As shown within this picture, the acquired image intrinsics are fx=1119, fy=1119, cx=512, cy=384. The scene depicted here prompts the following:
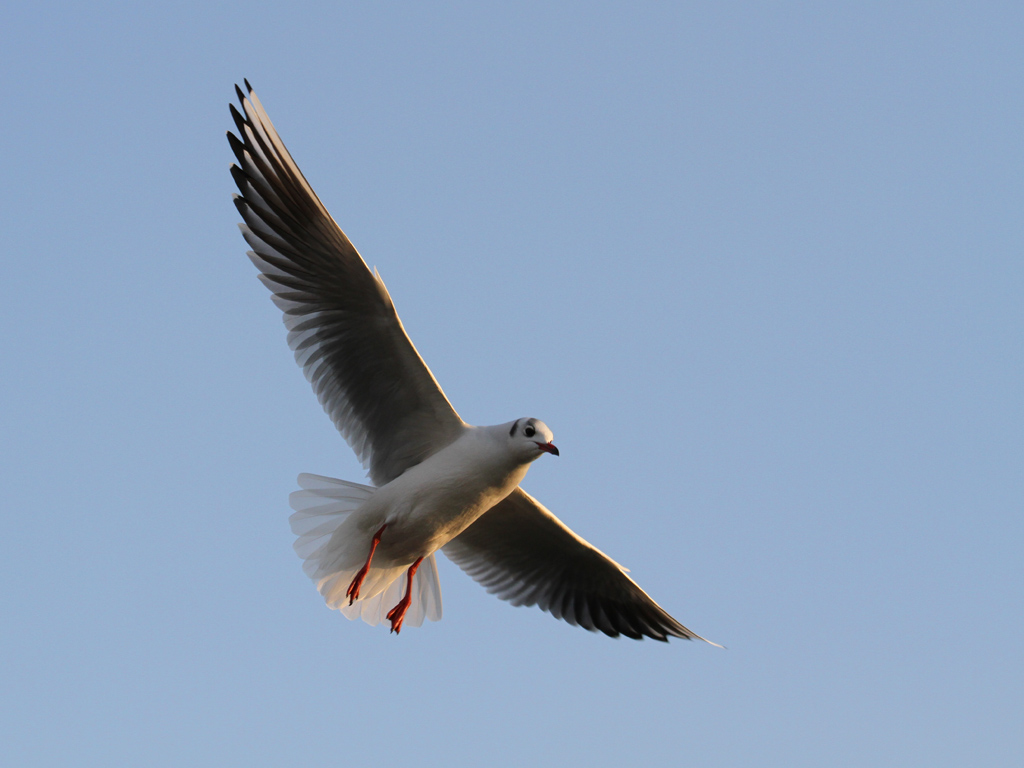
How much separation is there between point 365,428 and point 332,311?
0.94 m

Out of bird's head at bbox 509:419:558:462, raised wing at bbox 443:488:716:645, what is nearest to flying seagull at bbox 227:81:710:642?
bird's head at bbox 509:419:558:462

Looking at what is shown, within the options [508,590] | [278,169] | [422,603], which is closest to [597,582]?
[508,590]

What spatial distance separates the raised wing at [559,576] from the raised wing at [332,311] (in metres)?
1.43

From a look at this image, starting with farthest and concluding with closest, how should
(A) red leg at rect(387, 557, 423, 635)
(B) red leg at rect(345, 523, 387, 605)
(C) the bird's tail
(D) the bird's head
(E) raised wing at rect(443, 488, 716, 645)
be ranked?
1. (E) raised wing at rect(443, 488, 716, 645)
2. (A) red leg at rect(387, 557, 423, 635)
3. (C) the bird's tail
4. (B) red leg at rect(345, 523, 387, 605)
5. (D) the bird's head

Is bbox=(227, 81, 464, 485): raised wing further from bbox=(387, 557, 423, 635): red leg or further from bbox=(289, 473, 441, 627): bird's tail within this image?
bbox=(387, 557, 423, 635): red leg

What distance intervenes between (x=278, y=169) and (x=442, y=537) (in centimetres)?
274

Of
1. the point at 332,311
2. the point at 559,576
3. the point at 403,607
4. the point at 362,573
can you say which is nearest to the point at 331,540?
the point at 362,573

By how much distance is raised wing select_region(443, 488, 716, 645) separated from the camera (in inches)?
359

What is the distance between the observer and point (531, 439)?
737 centimetres

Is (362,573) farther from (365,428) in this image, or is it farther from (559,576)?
(559,576)

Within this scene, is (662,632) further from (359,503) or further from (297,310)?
(297,310)

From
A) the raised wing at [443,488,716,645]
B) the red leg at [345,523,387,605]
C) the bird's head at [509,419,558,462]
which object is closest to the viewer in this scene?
the bird's head at [509,419,558,462]

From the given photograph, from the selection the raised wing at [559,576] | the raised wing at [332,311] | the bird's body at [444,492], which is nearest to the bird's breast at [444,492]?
the bird's body at [444,492]

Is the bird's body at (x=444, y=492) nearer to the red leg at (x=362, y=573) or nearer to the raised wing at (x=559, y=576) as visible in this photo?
the red leg at (x=362, y=573)
